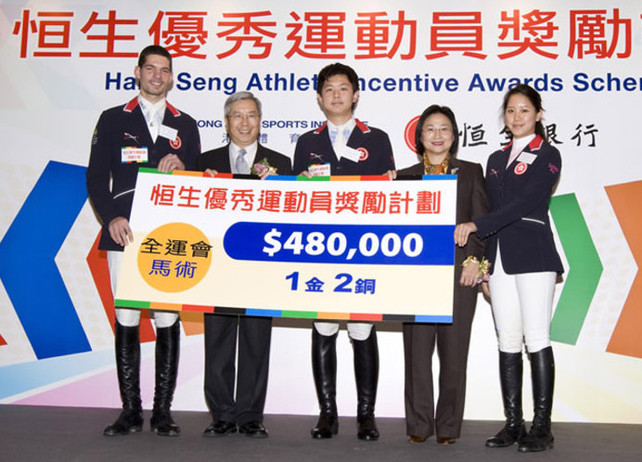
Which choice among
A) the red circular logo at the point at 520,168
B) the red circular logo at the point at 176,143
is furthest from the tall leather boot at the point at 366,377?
the red circular logo at the point at 176,143

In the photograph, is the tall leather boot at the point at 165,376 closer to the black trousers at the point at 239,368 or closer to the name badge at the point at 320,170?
the black trousers at the point at 239,368

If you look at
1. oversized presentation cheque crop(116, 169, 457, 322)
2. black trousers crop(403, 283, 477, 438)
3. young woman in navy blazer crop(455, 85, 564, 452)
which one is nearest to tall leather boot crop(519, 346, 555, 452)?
young woman in navy blazer crop(455, 85, 564, 452)

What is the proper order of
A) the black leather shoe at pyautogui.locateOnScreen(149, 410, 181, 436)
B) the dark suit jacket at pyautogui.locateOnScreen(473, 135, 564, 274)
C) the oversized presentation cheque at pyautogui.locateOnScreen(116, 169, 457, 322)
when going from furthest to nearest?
the black leather shoe at pyautogui.locateOnScreen(149, 410, 181, 436) → the dark suit jacket at pyautogui.locateOnScreen(473, 135, 564, 274) → the oversized presentation cheque at pyautogui.locateOnScreen(116, 169, 457, 322)

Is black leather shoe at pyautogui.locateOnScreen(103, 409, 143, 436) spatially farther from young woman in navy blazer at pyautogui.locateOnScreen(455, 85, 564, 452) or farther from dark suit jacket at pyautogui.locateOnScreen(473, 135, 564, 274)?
dark suit jacket at pyautogui.locateOnScreen(473, 135, 564, 274)

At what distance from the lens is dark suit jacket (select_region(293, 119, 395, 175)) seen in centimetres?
323

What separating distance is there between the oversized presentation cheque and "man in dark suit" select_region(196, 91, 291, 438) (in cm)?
20

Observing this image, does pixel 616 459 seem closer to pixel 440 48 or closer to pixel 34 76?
pixel 440 48

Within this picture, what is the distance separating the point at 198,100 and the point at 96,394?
1958 mm

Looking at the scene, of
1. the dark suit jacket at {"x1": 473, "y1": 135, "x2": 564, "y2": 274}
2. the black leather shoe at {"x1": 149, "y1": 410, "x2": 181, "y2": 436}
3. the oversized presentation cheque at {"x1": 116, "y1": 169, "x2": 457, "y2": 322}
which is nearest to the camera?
the oversized presentation cheque at {"x1": 116, "y1": 169, "x2": 457, "y2": 322}

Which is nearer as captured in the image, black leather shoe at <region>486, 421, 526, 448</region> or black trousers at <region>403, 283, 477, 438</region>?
black leather shoe at <region>486, 421, 526, 448</region>

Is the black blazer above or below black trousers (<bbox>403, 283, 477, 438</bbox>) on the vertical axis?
above

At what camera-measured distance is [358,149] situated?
10.6ft


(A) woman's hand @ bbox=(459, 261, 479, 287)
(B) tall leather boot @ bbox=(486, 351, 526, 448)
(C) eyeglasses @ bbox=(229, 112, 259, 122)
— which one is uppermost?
(C) eyeglasses @ bbox=(229, 112, 259, 122)

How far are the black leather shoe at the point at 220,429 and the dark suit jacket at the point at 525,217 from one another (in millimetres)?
1474
